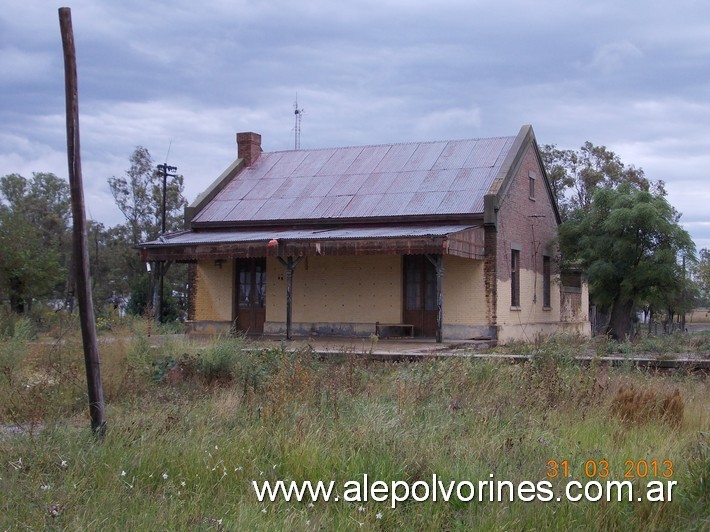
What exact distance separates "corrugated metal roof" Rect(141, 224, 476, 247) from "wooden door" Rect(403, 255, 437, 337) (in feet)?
4.21

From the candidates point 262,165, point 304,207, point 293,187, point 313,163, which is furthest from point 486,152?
point 262,165

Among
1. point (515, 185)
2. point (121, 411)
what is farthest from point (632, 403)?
point (515, 185)

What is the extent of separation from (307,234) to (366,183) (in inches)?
151

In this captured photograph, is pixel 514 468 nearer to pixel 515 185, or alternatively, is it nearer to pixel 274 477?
pixel 274 477

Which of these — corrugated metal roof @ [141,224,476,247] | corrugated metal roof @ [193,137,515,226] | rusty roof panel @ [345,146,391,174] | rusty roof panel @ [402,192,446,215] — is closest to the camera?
corrugated metal roof @ [141,224,476,247]

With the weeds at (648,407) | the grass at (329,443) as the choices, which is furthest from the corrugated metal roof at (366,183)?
the weeds at (648,407)

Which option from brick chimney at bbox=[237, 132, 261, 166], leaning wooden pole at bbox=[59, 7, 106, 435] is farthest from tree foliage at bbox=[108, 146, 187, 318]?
leaning wooden pole at bbox=[59, 7, 106, 435]

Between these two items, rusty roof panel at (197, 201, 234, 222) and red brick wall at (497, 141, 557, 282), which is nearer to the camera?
red brick wall at (497, 141, 557, 282)

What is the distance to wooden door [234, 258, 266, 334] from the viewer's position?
81.1ft

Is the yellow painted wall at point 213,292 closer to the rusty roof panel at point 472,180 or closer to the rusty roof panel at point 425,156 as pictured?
the rusty roof panel at point 425,156

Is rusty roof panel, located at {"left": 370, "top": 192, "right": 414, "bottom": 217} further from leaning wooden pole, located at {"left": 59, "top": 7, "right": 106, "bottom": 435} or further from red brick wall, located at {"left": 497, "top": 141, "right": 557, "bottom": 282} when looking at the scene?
leaning wooden pole, located at {"left": 59, "top": 7, "right": 106, "bottom": 435}

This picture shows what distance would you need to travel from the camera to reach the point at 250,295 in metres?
25.0

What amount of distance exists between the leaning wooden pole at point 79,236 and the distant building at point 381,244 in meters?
12.9

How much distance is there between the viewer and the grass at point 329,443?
16.6ft
